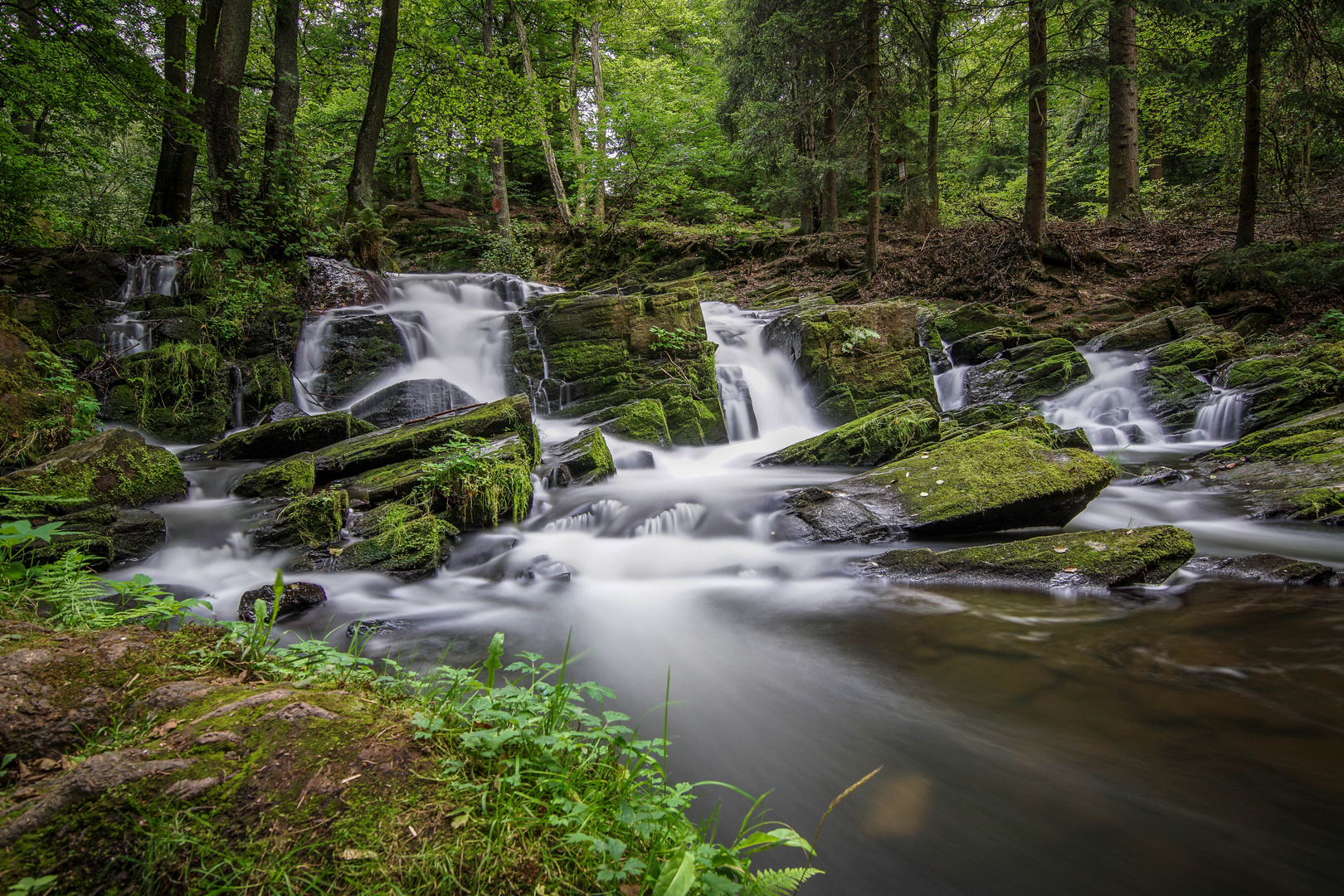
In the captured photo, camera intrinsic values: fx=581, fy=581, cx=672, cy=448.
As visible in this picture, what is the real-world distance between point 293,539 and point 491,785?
486 cm

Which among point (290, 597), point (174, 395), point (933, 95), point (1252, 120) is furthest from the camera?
point (933, 95)

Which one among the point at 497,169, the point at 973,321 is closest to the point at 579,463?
the point at 973,321

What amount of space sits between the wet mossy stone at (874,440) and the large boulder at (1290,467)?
321cm

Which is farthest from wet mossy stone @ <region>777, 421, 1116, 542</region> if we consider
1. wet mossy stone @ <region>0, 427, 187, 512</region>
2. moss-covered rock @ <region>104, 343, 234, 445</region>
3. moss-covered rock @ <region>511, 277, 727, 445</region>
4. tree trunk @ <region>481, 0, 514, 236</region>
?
tree trunk @ <region>481, 0, 514, 236</region>

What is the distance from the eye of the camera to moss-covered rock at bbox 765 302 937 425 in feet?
33.9

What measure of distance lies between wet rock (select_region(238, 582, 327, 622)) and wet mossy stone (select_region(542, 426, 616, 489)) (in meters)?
3.09

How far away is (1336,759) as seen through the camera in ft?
8.42

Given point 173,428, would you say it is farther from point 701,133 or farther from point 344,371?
point 701,133

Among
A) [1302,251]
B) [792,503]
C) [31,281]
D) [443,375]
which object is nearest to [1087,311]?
[1302,251]

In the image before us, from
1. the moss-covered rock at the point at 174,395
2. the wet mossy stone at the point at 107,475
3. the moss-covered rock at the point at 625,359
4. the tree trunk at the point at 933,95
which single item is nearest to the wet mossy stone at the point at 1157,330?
the tree trunk at the point at 933,95

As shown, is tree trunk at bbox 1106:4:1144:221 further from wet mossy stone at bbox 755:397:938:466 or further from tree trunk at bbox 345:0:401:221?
tree trunk at bbox 345:0:401:221

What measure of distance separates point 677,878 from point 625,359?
9568mm

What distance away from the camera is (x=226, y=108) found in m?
9.88

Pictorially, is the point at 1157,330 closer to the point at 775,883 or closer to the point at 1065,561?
the point at 1065,561
